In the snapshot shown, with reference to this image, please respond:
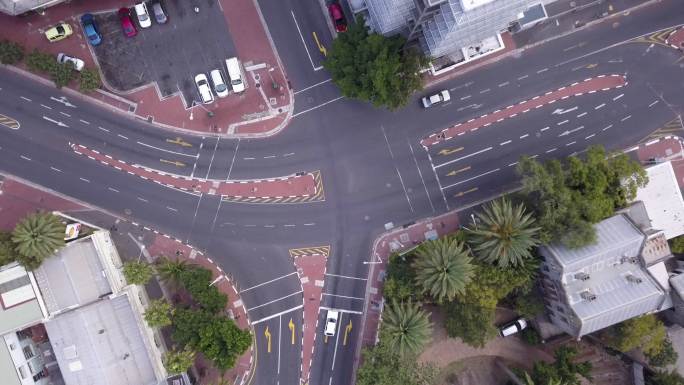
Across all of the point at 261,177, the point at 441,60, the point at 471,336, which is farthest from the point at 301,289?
the point at 441,60

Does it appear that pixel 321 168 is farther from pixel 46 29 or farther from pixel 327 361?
pixel 46 29

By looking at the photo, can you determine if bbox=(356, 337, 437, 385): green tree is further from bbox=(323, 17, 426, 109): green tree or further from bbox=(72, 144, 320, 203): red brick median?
bbox=(323, 17, 426, 109): green tree

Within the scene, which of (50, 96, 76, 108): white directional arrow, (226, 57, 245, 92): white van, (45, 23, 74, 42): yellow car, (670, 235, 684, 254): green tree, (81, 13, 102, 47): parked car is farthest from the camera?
(50, 96, 76, 108): white directional arrow

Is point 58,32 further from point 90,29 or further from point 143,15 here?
point 143,15

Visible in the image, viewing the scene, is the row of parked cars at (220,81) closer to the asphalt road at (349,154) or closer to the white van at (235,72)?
the white van at (235,72)

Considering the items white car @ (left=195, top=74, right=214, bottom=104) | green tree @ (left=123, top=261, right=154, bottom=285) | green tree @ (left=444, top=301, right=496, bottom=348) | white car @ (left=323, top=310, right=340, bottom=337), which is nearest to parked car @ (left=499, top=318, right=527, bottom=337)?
green tree @ (left=444, top=301, right=496, bottom=348)

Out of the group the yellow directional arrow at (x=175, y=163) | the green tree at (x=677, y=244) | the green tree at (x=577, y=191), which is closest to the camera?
the green tree at (x=577, y=191)

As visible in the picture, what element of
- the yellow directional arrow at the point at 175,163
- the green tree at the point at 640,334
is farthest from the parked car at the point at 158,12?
the green tree at the point at 640,334
